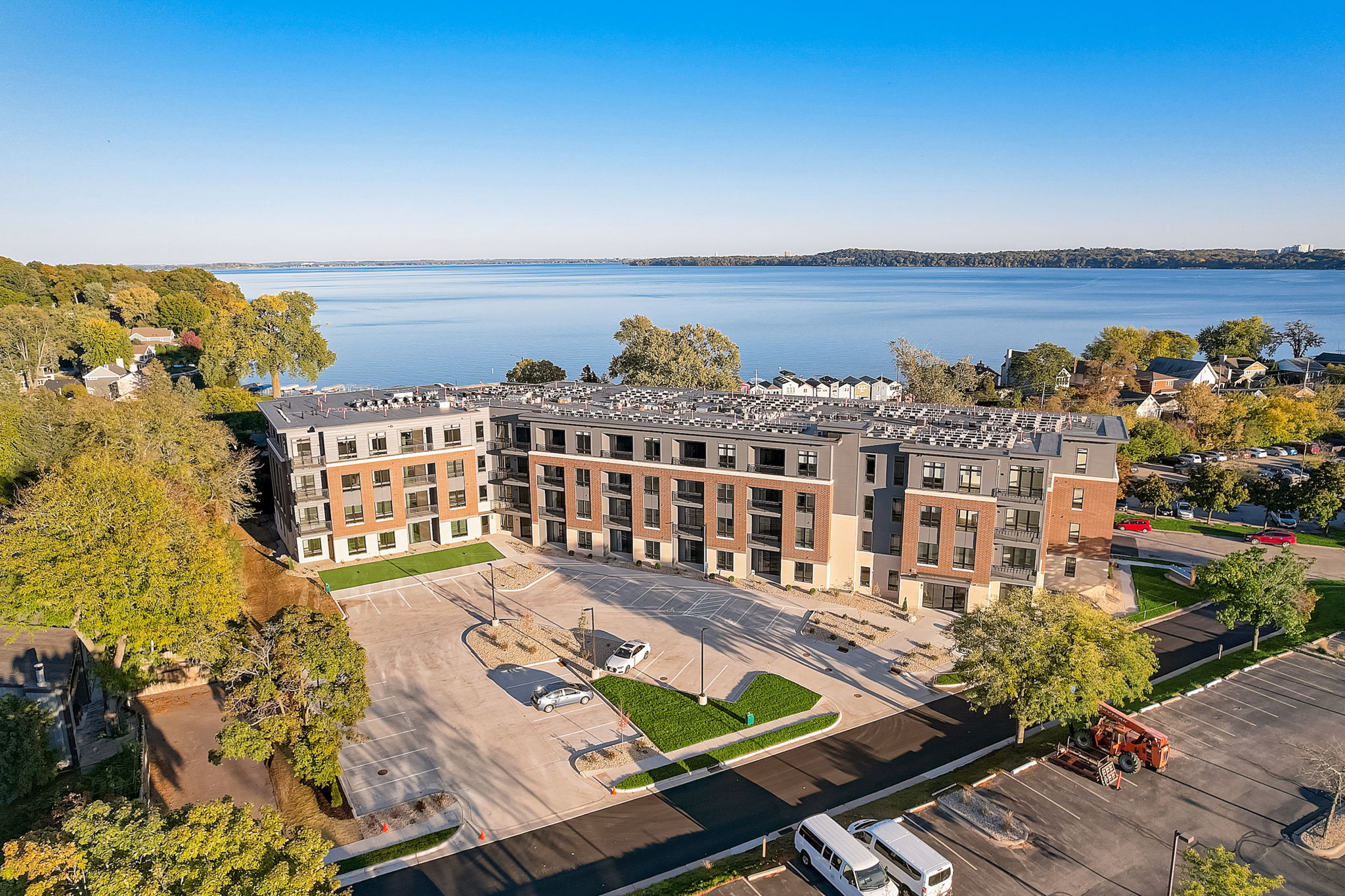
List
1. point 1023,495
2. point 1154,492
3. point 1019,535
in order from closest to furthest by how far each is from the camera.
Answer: point 1023,495 → point 1019,535 → point 1154,492

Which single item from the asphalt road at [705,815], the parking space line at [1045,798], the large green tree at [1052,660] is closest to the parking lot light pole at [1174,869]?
the parking space line at [1045,798]

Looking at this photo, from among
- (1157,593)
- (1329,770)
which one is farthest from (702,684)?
(1157,593)

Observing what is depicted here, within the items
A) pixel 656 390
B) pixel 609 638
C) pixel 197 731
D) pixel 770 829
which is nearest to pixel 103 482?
pixel 197 731

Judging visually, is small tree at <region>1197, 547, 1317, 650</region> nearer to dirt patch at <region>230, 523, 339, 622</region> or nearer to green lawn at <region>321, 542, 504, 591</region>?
green lawn at <region>321, 542, 504, 591</region>

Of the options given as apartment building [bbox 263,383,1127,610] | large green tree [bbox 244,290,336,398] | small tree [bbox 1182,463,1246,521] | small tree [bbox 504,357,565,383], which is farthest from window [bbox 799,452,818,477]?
large green tree [bbox 244,290,336,398]

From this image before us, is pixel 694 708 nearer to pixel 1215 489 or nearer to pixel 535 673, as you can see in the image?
pixel 535 673

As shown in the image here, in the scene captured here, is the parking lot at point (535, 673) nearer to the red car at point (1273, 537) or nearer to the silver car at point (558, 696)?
the silver car at point (558, 696)
